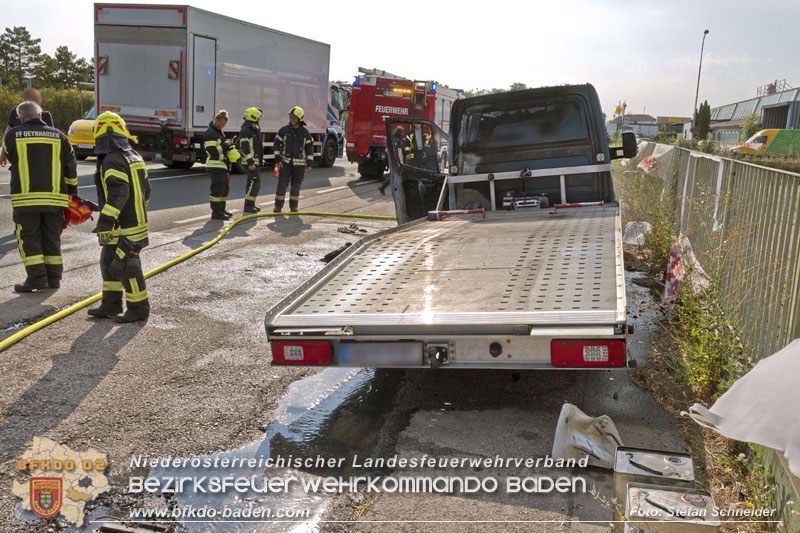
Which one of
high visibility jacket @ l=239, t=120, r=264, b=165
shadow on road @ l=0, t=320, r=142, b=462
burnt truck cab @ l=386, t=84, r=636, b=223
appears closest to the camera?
shadow on road @ l=0, t=320, r=142, b=462

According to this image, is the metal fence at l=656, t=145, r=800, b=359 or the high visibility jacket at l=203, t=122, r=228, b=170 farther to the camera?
the high visibility jacket at l=203, t=122, r=228, b=170

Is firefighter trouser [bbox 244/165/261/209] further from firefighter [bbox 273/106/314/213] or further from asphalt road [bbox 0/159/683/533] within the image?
asphalt road [bbox 0/159/683/533]

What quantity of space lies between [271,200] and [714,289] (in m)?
10.9

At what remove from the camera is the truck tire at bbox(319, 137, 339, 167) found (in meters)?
24.2

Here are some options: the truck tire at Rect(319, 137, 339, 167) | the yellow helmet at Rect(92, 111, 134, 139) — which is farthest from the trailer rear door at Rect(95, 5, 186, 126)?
the yellow helmet at Rect(92, 111, 134, 139)

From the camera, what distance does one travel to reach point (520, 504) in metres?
3.27

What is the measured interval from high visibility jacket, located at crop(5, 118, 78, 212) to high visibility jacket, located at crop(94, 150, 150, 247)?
3.62 ft

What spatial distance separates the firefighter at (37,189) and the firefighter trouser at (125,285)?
1242 mm

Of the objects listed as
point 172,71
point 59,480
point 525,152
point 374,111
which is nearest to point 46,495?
point 59,480

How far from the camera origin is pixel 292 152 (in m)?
12.5

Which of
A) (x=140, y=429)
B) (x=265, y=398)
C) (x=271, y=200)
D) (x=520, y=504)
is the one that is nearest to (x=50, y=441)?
(x=140, y=429)

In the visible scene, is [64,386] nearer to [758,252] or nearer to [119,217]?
[119,217]

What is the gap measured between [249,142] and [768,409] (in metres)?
10.5

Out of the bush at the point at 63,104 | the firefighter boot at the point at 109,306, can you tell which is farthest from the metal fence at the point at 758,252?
the bush at the point at 63,104
